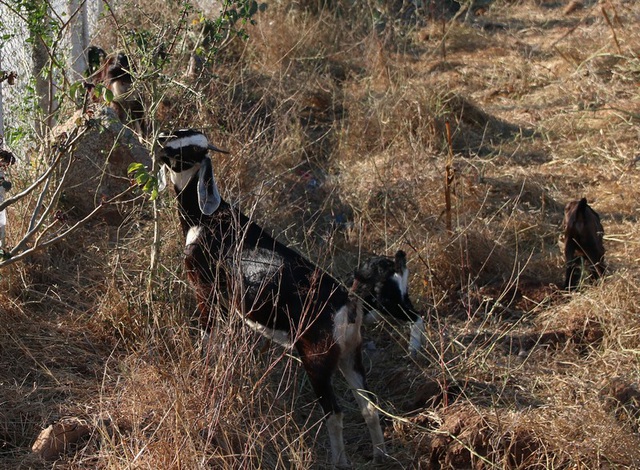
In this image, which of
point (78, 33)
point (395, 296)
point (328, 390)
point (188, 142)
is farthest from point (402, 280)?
point (78, 33)

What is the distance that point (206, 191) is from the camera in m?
4.68

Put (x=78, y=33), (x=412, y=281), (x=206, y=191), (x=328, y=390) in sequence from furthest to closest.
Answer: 1. (x=78, y=33)
2. (x=412, y=281)
3. (x=206, y=191)
4. (x=328, y=390)

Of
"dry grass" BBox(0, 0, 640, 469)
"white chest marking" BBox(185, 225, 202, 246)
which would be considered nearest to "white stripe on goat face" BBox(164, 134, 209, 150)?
"dry grass" BBox(0, 0, 640, 469)

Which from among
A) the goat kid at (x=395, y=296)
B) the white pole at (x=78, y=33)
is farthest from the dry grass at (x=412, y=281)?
the white pole at (x=78, y=33)

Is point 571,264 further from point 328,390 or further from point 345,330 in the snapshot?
point 328,390

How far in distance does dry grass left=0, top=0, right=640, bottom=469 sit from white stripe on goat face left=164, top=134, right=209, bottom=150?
0.29m

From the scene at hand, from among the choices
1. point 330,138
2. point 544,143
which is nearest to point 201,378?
point 330,138

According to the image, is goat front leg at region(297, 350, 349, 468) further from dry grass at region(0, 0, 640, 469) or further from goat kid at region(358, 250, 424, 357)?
goat kid at region(358, 250, 424, 357)

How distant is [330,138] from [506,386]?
3.83 meters

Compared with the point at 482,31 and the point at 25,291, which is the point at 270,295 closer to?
the point at 25,291

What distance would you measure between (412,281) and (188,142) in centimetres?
184

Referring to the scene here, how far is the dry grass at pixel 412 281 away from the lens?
3941 mm

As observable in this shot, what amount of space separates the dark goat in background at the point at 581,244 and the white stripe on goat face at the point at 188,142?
238cm

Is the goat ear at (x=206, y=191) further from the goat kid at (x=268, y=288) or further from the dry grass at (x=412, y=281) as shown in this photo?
the dry grass at (x=412, y=281)
